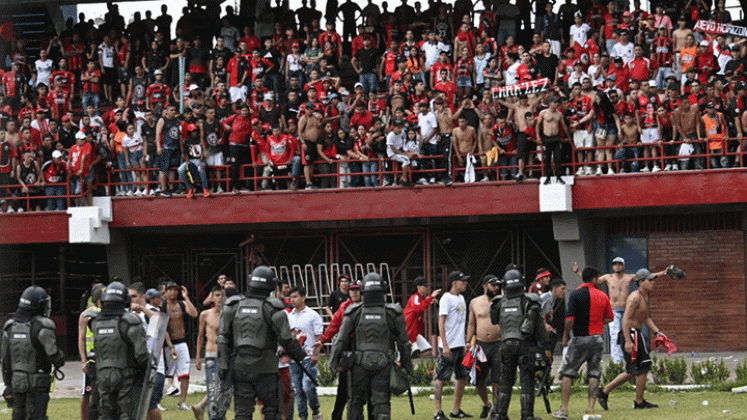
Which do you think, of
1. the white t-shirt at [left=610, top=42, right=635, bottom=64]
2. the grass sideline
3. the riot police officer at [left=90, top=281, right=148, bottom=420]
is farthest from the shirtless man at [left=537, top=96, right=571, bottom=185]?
the riot police officer at [left=90, top=281, right=148, bottom=420]

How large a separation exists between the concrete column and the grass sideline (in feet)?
28.8

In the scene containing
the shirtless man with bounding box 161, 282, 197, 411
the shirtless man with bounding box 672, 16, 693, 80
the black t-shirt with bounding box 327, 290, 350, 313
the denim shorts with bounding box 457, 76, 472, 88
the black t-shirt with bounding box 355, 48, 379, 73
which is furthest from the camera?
the black t-shirt with bounding box 355, 48, 379, 73

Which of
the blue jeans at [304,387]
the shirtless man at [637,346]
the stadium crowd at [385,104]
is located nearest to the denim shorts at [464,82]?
the stadium crowd at [385,104]

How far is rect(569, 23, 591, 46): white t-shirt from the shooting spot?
2631 cm

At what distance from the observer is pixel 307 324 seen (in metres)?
15.2

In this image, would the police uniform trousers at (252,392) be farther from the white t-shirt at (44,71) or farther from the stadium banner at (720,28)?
the white t-shirt at (44,71)

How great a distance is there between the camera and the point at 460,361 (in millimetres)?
15453

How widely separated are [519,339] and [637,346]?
2083 millimetres

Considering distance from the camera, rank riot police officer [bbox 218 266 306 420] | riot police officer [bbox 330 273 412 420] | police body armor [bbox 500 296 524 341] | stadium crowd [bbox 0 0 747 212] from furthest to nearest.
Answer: stadium crowd [bbox 0 0 747 212] → police body armor [bbox 500 296 524 341] → riot police officer [bbox 330 273 412 420] → riot police officer [bbox 218 266 306 420]

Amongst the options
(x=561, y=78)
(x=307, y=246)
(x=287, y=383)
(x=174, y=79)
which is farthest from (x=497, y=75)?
(x=287, y=383)

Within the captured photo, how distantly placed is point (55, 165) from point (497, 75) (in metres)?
9.37

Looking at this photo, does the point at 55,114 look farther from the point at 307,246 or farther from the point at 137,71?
the point at 307,246

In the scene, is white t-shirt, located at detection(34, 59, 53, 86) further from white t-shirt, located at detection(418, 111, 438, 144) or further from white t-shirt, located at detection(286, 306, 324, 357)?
white t-shirt, located at detection(286, 306, 324, 357)

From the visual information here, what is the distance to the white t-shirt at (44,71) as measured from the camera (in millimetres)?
29594
